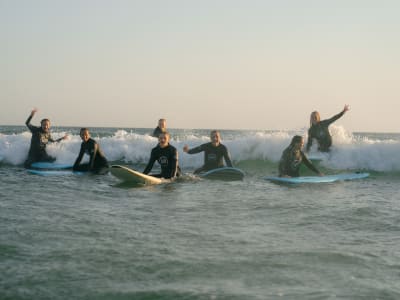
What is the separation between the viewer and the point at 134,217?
7.21 m

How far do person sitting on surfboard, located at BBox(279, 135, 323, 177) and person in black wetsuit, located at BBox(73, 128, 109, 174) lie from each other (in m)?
4.83

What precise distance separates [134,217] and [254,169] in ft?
34.1

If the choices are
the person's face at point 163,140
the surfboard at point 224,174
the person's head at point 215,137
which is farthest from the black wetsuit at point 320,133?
the person's face at point 163,140

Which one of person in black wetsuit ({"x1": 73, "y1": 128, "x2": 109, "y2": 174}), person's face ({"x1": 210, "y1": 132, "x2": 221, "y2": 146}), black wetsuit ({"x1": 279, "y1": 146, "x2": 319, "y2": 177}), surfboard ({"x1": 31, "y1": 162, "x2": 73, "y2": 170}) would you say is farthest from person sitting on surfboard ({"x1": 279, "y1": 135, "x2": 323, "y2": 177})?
surfboard ({"x1": 31, "y1": 162, "x2": 73, "y2": 170})

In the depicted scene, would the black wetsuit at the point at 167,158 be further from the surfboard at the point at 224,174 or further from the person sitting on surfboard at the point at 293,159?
the person sitting on surfboard at the point at 293,159

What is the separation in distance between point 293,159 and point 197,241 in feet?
23.4

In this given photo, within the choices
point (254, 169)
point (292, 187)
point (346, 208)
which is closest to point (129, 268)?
point (346, 208)

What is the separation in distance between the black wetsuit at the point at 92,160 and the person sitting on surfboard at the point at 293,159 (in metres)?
4.83

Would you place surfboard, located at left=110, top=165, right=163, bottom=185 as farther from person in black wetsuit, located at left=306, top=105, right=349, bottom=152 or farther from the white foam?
the white foam

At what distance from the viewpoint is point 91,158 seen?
44.1ft

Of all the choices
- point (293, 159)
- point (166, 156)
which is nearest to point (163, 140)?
point (166, 156)

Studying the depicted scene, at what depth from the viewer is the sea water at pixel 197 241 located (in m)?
4.22

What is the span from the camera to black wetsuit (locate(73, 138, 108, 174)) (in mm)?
13406

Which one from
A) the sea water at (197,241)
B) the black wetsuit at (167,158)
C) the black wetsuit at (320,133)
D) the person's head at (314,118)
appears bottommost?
the sea water at (197,241)
